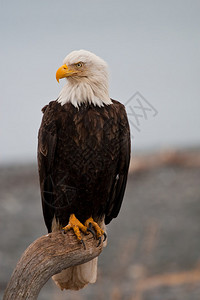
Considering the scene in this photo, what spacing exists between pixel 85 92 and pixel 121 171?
2.66 feet

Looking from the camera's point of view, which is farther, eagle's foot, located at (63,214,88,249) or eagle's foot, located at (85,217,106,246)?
eagle's foot, located at (85,217,106,246)

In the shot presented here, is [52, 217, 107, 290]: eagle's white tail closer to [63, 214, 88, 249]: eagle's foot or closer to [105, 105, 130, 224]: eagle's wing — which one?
[63, 214, 88, 249]: eagle's foot

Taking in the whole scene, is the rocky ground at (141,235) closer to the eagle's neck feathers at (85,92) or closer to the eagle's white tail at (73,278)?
the eagle's white tail at (73,278)

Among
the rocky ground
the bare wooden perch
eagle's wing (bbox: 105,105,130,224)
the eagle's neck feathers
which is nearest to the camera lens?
the bare wooden perch

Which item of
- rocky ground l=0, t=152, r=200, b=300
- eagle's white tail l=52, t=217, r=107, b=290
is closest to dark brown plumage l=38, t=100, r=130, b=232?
eagle's white tail l=52, t=217, r=107, b=290

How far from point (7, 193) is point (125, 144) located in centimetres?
1073

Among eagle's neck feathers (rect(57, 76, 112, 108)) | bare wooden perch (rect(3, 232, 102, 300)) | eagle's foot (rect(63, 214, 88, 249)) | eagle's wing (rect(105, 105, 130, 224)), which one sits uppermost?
eagle's neck feathers (rect(57, 76, 112, 108))

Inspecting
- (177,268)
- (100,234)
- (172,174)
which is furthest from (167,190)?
(100,234)

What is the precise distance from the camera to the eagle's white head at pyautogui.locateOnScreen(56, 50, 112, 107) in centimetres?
345

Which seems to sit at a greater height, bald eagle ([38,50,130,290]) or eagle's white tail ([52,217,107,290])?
bald eagle ([38,50,130,290])

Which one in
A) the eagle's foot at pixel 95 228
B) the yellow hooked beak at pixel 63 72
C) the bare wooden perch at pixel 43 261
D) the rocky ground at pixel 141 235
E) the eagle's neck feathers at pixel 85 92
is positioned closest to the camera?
the bare wooden perch at pixel 43 261

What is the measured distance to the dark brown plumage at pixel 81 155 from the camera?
11.4ft

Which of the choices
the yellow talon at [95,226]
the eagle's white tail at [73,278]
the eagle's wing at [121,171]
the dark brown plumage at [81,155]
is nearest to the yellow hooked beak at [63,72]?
the dark brown plumage at [81,155]

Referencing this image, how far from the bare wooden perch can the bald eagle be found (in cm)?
14
